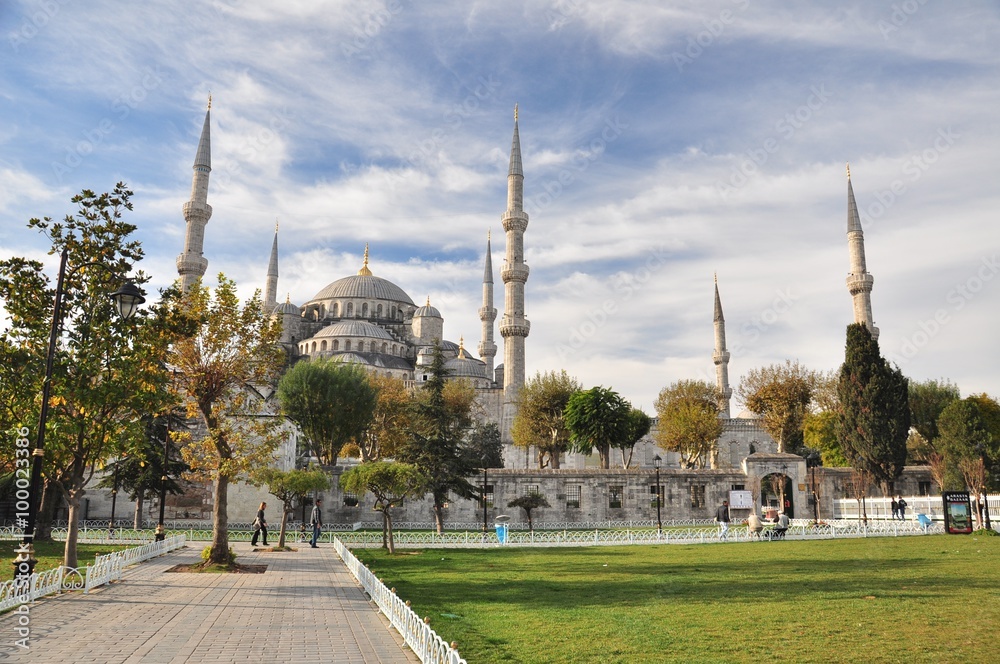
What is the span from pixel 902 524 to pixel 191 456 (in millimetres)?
A: 22606

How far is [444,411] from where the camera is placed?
29.9 m

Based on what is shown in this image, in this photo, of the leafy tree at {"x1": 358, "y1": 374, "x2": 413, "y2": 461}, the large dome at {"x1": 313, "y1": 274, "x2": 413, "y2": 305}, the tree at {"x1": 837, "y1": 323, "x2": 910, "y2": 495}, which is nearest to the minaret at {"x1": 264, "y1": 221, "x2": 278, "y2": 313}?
the large dome at {"x1": 313, "y1": 274, "x2": 413, "y2": 305}

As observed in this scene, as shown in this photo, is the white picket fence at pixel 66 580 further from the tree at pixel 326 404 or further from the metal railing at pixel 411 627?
the tree at pixel 326 404

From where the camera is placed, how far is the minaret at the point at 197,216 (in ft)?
144

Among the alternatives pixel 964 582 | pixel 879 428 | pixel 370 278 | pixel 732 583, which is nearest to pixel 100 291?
pixel 732 583

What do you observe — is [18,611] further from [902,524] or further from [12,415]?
[902,524]

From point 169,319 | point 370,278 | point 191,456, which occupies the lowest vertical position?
point 191,456

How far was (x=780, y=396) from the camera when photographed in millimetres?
45438

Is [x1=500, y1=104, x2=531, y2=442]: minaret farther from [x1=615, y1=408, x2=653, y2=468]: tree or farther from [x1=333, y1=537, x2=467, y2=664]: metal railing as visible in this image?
[x1=333, y1=537, x2=467, y2=664]: metal railing

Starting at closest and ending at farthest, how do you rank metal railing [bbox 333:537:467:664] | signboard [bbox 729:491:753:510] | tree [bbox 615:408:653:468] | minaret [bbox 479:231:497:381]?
metal railing [bbox 333:537:467:664]
signboard [bbox 729:491:753:510]
tree [bbox 615:408:653:468]
minaret [bbox 479:231:497:381]

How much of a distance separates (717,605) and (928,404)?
139 feet

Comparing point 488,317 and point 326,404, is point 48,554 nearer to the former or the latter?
point 326,404

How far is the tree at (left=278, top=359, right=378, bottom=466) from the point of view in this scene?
119 feet

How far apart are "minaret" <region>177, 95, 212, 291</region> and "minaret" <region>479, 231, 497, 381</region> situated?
30983mm
